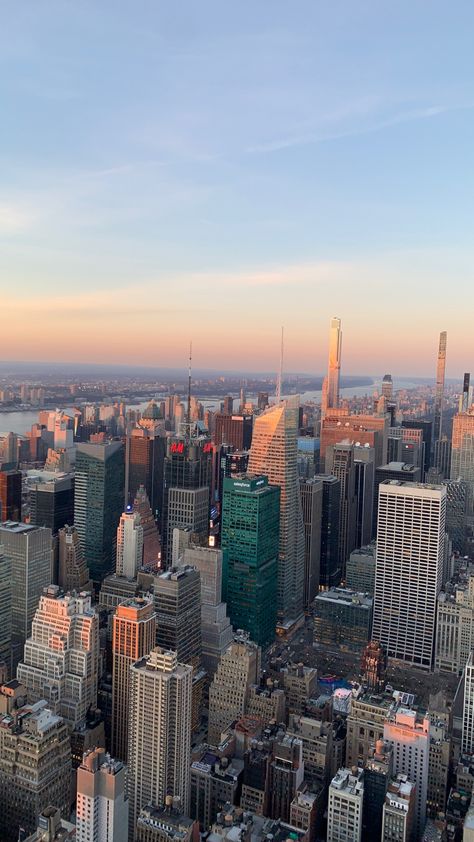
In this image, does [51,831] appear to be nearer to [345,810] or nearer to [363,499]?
[345,810]

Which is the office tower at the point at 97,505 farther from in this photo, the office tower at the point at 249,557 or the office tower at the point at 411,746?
the office tower at the point at 411,746

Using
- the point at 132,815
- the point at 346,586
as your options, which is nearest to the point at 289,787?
the point at 132,815

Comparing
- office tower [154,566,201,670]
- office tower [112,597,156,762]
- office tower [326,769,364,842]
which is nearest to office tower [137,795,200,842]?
office tower [326,769,364,842]

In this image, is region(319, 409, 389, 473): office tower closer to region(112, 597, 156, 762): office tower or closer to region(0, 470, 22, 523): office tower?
region(0, 470, 22, 523): office tower

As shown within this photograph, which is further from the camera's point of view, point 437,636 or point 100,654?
point 437,636

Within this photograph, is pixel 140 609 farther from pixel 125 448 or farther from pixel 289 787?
pixel 125 448

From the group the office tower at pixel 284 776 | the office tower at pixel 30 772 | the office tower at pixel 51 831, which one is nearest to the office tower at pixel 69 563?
the office tower at pixel 30 772
